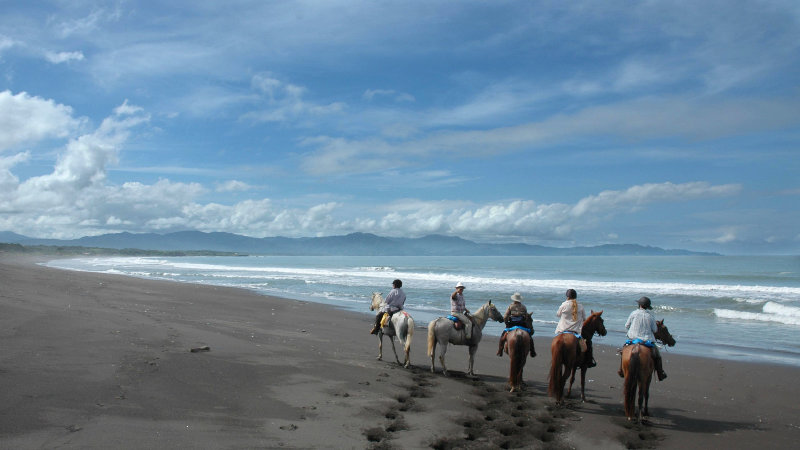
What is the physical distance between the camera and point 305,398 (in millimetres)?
7766

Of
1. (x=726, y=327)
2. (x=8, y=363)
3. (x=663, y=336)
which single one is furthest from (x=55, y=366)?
(x=726, y=327)

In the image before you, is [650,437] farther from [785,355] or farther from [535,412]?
[785,355]

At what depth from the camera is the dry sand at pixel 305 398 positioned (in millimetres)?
6020

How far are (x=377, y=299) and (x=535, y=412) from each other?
18.0ft

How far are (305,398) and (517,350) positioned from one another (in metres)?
3.90

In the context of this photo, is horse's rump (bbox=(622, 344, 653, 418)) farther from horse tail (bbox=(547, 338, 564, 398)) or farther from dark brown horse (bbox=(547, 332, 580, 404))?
horse tail (bbox=(547, 338, 564, 398))

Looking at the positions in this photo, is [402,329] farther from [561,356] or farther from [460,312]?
[561,356]

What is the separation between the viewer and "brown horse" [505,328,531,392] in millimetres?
9039

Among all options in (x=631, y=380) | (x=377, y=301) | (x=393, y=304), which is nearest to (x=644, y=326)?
(x=631, y=380)

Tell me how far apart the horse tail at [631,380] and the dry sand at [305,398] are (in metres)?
0.24

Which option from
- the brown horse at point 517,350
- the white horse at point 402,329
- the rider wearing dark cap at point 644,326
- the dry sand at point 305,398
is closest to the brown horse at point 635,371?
the rider wearing dark cap at point 644,326

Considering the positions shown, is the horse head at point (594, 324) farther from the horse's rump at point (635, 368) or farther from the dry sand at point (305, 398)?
the dry sand at point (305, 398)

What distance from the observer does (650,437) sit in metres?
7.07

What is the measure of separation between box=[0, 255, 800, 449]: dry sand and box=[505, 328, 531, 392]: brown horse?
28cm
